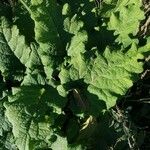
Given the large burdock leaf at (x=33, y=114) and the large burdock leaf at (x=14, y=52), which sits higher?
the large burdock leaf at (x=14, y=52)

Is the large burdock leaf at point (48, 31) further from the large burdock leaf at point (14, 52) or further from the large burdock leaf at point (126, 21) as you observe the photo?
the large burdock leaf at point (126, 21)

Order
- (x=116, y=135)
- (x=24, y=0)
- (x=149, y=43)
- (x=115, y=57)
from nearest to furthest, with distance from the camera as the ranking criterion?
(x=115, y=57) < (x=149, y=43) < (x=24, y=0) < (x=116, y=135)

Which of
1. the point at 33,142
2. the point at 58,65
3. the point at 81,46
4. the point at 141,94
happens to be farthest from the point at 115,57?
the point at 141,94

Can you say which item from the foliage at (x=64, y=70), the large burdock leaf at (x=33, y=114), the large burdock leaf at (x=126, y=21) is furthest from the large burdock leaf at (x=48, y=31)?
the large burdock leaf at (x=126, y=21)

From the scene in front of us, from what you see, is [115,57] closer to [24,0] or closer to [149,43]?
[149,43]

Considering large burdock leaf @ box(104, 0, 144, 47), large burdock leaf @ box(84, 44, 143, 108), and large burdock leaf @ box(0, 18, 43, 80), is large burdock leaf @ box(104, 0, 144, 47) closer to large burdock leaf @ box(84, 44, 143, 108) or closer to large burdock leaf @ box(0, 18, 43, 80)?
large burdock leaf @ box(84, 44, 143, 108)

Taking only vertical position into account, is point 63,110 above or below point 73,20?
below

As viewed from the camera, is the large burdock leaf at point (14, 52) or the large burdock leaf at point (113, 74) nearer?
the large burdock leaf at point (113, 74)

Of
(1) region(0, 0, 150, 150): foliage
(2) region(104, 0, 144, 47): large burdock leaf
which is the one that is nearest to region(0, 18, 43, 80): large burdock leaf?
(1) region(0, 0, 150, 150): foliage

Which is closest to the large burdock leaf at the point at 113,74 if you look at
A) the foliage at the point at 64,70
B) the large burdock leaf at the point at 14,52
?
the foliage at the point at 64,70
